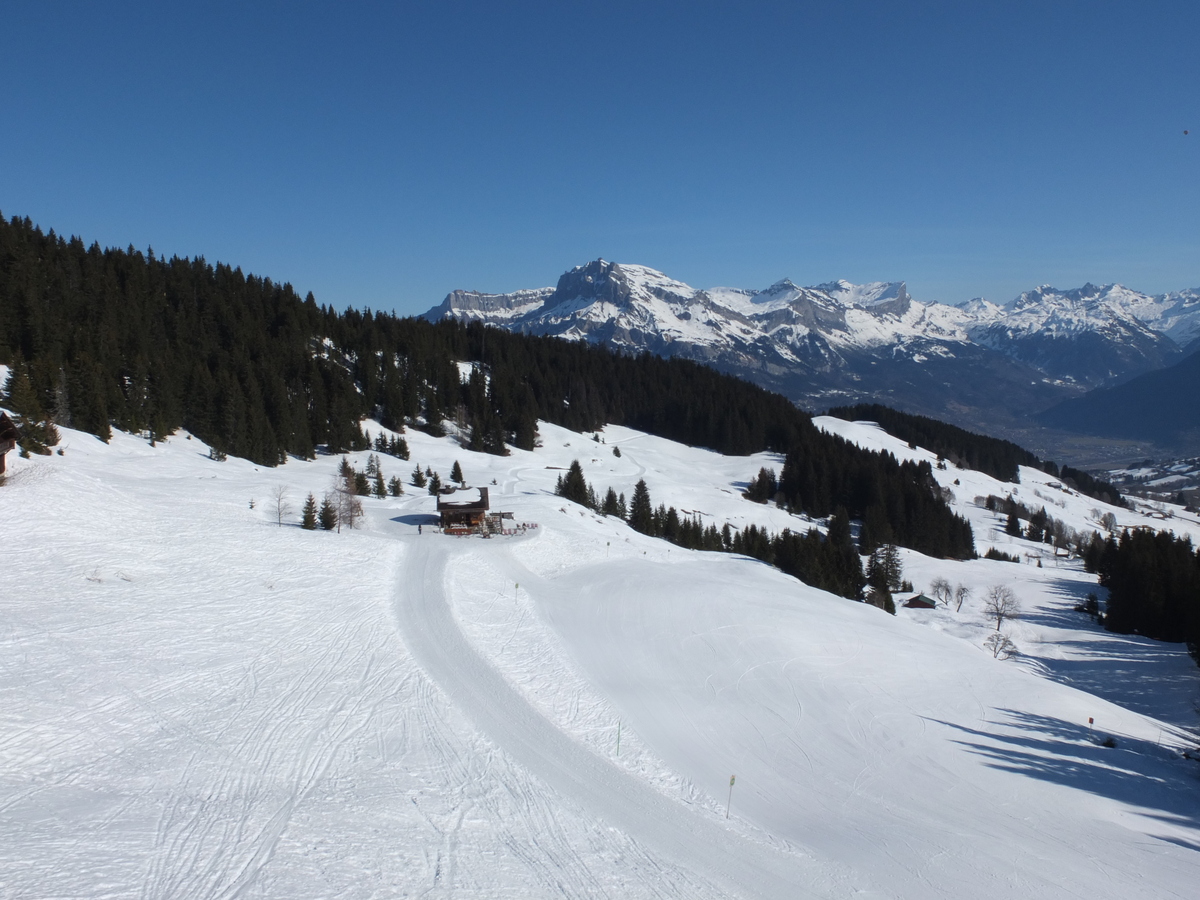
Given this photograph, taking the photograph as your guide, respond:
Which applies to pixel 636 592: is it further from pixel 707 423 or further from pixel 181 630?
pixel 707 423

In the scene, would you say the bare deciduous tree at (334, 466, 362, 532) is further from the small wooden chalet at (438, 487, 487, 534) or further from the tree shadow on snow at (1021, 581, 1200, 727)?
the tree shadow on snow at (1021, 581, 1200, 727)

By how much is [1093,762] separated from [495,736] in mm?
19048

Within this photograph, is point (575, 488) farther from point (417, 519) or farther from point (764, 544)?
point (417, 519)

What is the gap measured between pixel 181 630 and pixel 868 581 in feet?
201

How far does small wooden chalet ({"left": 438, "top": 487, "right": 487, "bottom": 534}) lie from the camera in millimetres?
46281

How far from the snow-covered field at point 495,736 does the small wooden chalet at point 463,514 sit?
8356 mm

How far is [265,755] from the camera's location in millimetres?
14055

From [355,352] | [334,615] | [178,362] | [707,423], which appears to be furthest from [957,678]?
[707,423]

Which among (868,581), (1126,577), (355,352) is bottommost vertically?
(868,581)

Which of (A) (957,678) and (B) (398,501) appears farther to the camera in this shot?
(B) (398,501)

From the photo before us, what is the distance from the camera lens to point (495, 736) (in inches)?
661

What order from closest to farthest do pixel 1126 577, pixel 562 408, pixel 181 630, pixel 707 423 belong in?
pixel 181 630 < pixel 1126 577 < pixel 562 408 < pixel 707 423

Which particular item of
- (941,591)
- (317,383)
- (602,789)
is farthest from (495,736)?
(317,383)

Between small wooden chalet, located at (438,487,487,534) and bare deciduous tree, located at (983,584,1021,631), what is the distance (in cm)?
4431
